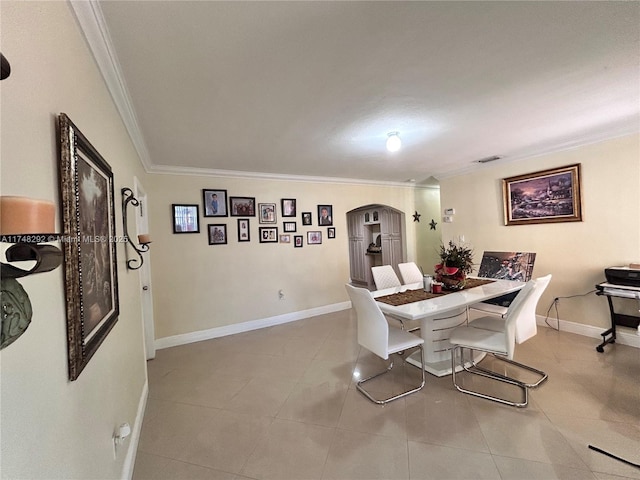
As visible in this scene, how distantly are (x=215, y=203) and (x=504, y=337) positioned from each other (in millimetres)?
3727

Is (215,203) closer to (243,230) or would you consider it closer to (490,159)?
(243,230)

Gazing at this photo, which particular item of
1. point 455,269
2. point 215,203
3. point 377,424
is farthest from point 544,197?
point 215,203

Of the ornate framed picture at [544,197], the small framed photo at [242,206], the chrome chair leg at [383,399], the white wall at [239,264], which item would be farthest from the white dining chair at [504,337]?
the small framed photo at [242,206]

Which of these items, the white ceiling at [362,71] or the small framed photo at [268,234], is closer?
the white ceiling at [362,71]

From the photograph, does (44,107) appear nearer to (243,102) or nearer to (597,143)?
(243,102)

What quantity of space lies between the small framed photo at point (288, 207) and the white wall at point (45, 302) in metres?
3.15

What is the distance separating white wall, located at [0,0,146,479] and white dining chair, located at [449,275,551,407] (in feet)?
8.01

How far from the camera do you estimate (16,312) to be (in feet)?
1.59

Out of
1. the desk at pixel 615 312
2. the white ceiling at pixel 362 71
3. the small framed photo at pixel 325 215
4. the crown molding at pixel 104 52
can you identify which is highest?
the white ceiling at pixel 362 71

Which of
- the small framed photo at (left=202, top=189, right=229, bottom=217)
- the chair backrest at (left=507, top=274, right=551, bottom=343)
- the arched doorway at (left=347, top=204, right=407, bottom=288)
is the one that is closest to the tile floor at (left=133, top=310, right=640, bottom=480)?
the chair backrest at (left=507, top=274, right=551, bottom=343)

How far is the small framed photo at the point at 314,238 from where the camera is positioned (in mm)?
4734

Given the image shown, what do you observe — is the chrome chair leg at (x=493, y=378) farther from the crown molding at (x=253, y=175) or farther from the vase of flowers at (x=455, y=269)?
the crown molding at (x=253, y=175)

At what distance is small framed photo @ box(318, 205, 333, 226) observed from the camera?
4828 mm

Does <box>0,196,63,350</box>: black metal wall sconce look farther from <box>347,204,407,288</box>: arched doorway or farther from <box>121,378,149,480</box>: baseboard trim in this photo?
<box>347,204,407,288</box>: arched doorway
